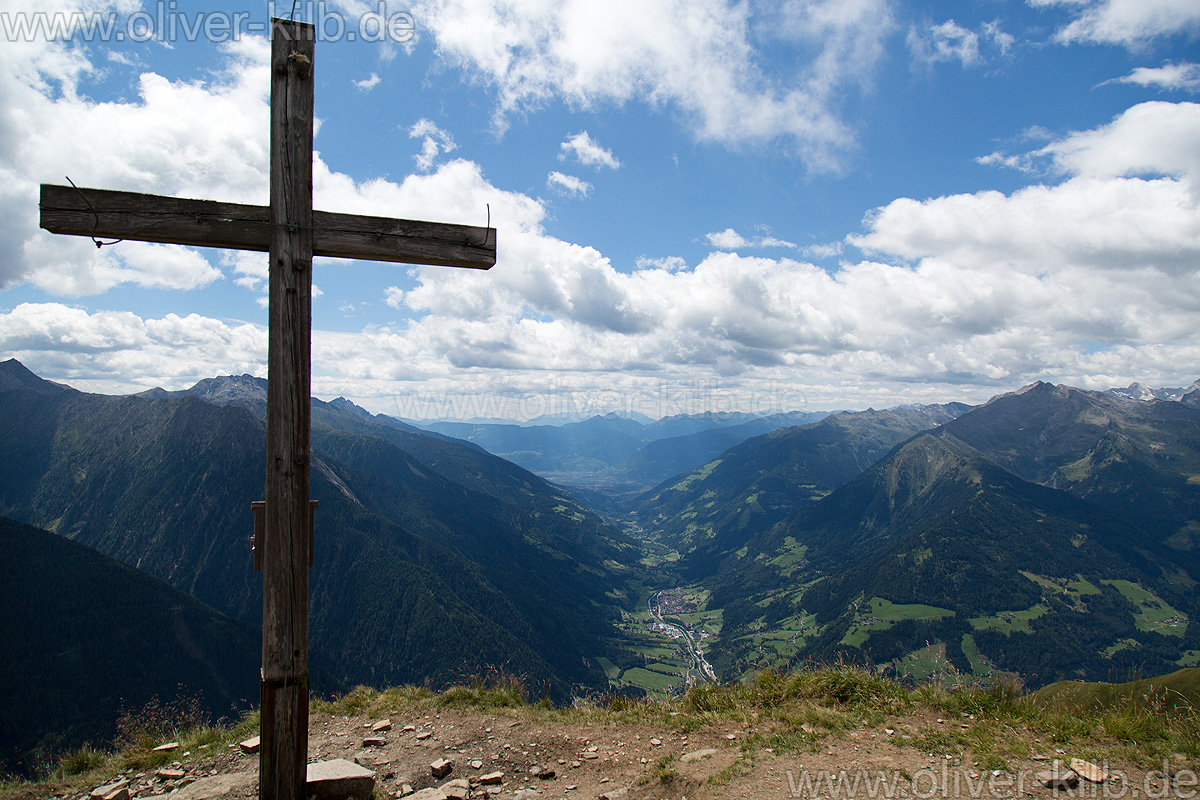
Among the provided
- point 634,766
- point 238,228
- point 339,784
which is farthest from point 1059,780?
point 238,228

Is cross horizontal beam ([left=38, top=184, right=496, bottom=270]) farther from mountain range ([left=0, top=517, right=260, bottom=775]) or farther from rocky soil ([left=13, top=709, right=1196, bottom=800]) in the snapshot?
mountain range ([left=0, top=517, right=260, bottom=775])

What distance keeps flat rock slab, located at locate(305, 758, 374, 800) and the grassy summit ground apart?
1.85ft

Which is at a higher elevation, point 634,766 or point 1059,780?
point 1059,780

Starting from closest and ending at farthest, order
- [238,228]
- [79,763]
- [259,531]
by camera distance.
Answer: [259,531] → [238,228] → [79,763]

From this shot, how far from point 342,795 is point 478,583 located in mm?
197308

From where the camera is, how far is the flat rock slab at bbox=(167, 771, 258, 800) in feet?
20.9

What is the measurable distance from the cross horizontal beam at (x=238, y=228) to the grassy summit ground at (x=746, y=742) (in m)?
6.72

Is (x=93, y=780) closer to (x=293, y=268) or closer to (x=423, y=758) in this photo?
(x=423, y=758)

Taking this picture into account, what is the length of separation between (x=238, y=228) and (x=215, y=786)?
23.8ft

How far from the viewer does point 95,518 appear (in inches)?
7195

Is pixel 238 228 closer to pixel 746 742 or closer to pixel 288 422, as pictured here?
pixel 288 422

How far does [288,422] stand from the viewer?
4.80m

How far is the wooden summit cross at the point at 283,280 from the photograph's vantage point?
469cm

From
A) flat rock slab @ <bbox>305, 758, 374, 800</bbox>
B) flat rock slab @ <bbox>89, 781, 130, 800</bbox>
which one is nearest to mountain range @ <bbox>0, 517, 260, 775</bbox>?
flat rock slab @ <bbox>89, 781, 130, 800</bbox>
